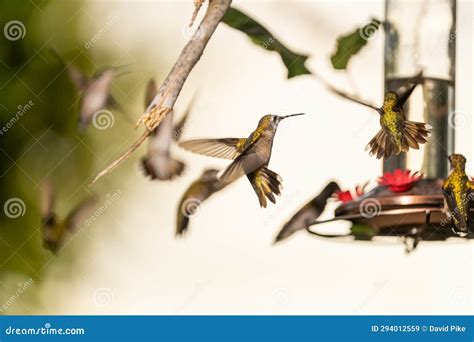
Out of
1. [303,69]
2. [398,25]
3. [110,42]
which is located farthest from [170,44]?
[398,25]

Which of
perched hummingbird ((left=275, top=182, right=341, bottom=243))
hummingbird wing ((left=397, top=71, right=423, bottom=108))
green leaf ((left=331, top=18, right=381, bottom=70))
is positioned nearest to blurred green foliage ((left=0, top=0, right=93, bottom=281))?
green leaf ((left=331, top=18, right=381, bottom=70))

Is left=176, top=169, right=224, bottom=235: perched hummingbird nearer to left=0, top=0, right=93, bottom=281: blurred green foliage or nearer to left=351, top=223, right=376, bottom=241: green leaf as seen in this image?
left=351, top=223, right=376, bottom=241: green leaf

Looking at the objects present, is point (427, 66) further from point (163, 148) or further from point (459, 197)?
point (163, 148)

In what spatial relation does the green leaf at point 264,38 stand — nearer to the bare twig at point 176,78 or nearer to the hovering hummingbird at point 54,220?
the bare twig at point 176,78

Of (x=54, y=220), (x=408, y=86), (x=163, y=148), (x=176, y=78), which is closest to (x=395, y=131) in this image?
(x=408, y=86)

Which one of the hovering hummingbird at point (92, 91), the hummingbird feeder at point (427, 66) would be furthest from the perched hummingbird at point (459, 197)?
the hovering hummingbird at point (92, 91)

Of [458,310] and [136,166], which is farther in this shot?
[458,310]
